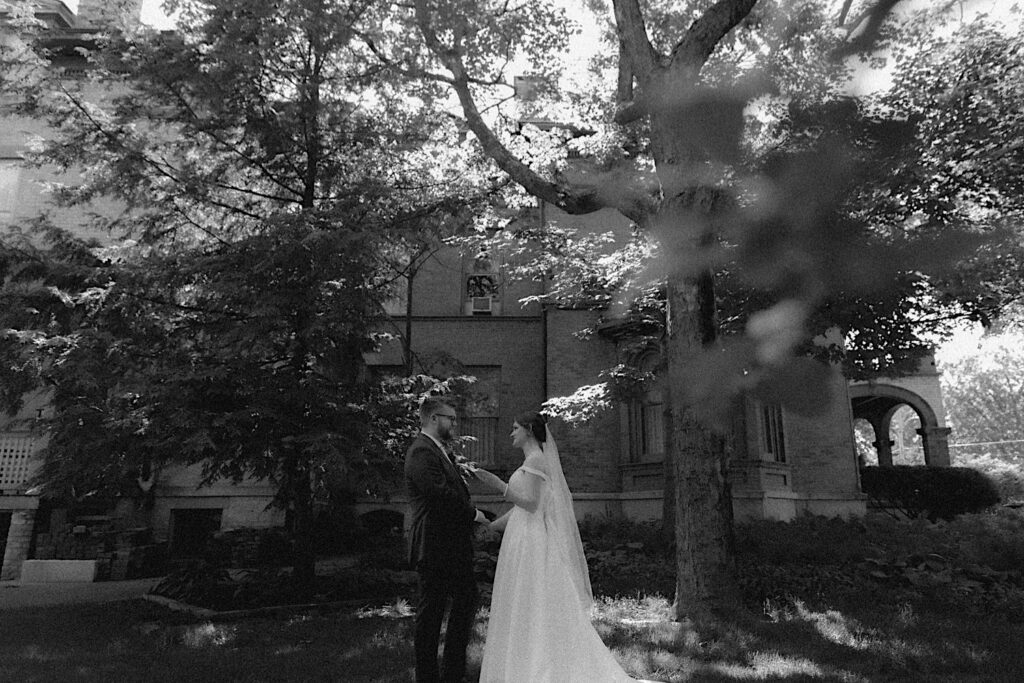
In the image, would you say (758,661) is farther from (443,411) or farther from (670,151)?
Result: (670,151)

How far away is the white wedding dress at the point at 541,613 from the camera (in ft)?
15.2

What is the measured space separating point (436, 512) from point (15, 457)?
14.4 metres

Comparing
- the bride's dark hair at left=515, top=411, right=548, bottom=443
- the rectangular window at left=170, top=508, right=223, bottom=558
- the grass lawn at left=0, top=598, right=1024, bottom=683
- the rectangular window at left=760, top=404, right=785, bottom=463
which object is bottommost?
the grass lawn at left=0, top=598, right=1024, bottom=683

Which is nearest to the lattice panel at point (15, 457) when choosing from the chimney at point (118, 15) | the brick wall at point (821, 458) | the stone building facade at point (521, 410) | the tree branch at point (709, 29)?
the stone building facade at point (521, 410)

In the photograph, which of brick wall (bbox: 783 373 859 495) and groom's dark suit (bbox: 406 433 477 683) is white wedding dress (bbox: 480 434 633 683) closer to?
groom's dark suit (bbox: 406 433 477 683)

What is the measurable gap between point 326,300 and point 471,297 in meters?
9.46

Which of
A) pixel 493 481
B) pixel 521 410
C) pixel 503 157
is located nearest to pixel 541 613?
pixel 493 481

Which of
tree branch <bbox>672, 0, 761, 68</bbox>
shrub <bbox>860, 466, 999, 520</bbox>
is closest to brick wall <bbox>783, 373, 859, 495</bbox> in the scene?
shrub <bbox>860, 466, 999, 520</bbox>

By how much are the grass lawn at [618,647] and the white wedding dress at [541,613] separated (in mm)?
1041

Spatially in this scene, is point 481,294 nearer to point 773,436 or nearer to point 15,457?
point 773,436

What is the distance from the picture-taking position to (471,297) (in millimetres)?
17703

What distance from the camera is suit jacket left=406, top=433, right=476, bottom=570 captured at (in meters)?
4.61

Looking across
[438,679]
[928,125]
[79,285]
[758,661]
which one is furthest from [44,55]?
[758,661]

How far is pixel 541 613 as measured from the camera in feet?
15.6
